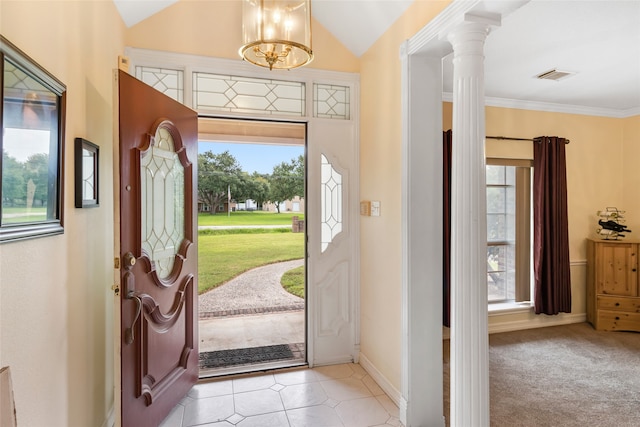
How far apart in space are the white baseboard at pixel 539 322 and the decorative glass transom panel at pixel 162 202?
3.62m

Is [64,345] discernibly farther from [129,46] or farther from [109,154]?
[129,46]

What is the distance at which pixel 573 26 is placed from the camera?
7.91 feet

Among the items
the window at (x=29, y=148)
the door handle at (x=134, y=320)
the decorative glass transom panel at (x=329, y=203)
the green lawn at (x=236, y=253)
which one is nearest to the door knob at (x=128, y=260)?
the door handle at (x=134, y=320)

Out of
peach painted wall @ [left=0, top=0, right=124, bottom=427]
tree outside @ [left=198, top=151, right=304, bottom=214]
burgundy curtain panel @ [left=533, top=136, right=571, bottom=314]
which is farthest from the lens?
tree outside @ [left=198, top=151, right=304, bottom=214]

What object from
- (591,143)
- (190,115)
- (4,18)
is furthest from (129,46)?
(591,143)

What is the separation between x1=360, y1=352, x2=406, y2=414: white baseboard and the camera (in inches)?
95.3

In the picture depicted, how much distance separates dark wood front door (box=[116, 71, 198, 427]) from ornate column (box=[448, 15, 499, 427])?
1767 millimetres

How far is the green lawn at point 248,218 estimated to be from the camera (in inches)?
231

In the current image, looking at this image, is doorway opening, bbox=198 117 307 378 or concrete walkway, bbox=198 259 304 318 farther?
doorway opening, bbox=198 117 307 378

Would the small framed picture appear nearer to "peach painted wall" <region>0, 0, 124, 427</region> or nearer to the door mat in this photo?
"peach painted wall" <region>0, 0, 124, 427</region>

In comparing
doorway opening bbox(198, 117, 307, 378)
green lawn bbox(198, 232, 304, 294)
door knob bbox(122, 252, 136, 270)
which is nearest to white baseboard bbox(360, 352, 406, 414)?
doorway opening bbox(198, 117, 307, 378)

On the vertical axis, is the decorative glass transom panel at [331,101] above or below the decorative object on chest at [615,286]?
above

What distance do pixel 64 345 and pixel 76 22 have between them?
5.01ft

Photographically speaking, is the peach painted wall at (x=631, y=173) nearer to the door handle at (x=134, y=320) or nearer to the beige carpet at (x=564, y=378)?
the beige carpet at (x=564, y=378)
